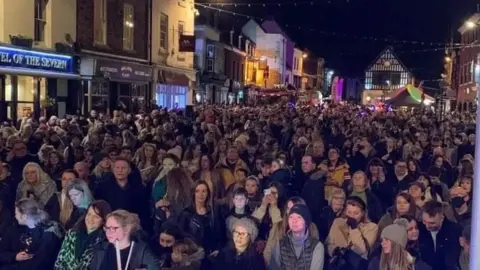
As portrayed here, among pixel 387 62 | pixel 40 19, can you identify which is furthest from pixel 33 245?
pixel 387 62

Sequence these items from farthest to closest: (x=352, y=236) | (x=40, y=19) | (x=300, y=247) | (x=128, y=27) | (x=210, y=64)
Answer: (x=210, y=64) → (x=128, y=27) → (x=40, y=19) → (x=352, y=236) → (x=300, y=247)

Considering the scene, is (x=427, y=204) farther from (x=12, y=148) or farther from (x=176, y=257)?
(x=12, y=148)

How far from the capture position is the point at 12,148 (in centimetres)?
1185

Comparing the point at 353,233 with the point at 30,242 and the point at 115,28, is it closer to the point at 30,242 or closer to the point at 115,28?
the point at 30,242

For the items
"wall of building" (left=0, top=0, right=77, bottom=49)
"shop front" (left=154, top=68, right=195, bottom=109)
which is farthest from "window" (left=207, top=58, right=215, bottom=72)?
"wall of building" (left=0, top=0, right=77, bottom=49)

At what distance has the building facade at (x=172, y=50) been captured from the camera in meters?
34.0

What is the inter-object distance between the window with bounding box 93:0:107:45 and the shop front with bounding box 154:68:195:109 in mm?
5820

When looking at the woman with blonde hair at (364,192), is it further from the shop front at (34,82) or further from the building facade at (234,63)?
the building facade at (234,63)

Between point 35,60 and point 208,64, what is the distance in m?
29.9

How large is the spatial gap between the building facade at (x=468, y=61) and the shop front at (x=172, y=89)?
78.0 ft

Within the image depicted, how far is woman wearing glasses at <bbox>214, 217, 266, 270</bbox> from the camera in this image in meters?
6.51

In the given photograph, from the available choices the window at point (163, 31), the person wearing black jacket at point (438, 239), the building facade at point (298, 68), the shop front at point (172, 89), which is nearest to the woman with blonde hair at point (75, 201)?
the person wearing black jacket at point (438, 239)

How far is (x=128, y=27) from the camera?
3084 cm

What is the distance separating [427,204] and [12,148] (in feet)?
22.4
